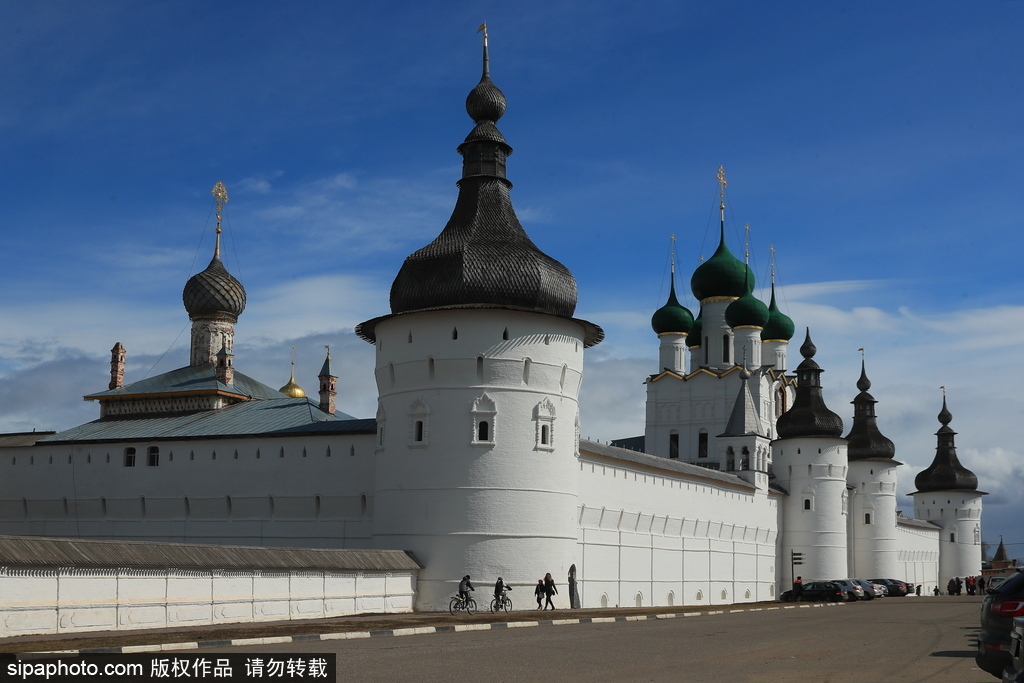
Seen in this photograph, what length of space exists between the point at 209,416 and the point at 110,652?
20.1m

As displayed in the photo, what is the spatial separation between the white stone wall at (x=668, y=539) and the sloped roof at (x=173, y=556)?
17.3 ft

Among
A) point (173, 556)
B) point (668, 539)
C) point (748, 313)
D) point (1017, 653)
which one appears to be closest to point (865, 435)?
point (748, 313)

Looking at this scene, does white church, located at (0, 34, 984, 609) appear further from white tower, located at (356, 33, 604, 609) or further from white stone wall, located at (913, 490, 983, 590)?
white stone wall, located at (913, 490, 983, 590)

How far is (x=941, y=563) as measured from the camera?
222 ft

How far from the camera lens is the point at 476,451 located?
2395 cm

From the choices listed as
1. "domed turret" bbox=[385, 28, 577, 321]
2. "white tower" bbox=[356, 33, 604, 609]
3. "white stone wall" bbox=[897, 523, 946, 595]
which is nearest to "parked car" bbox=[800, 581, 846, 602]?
"white tower" bbox=[356, 33, 604, 609]

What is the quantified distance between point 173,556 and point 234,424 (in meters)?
12.6

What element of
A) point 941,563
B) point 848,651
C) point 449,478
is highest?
point 449,478

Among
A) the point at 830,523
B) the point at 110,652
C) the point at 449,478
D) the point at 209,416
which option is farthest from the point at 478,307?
the point at 830,523

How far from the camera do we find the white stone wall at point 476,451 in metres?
23.7

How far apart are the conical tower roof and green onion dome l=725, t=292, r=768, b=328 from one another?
22.6ft

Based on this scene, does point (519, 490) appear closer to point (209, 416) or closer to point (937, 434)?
point (209, 416)

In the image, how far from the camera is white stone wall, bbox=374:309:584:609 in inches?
933

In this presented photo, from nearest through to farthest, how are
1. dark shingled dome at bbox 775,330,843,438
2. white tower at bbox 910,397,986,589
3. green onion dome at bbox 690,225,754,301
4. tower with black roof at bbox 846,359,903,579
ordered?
1. dark shingled dome at bbox 775,330,843,438
2. tower with black roof at bbox 846,359,903,579
3. green onion dome at bbox 690,225,754,301
4. white tower at bbox 910,397,986,589
